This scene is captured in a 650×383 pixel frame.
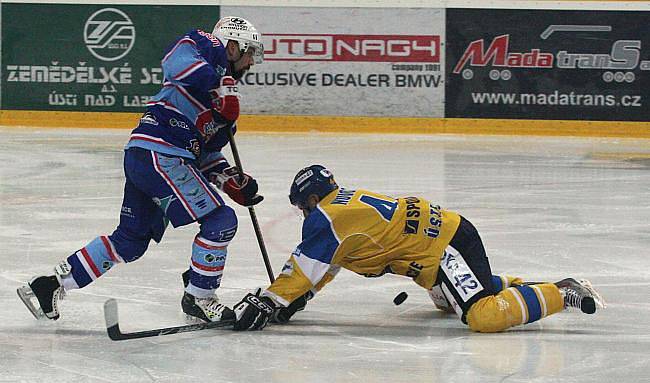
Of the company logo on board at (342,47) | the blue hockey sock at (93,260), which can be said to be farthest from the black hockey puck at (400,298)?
the company logo on board at (342,47)

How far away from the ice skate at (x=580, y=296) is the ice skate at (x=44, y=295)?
2.04 metres

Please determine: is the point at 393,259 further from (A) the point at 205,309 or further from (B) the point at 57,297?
(B) the point at 57,297

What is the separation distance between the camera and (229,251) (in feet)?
23.0

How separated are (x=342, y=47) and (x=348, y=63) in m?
0.20

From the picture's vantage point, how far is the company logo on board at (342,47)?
585 inches

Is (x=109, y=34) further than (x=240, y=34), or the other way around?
(x=109, y=34)

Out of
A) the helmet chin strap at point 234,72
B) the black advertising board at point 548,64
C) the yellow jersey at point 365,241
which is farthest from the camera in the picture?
the black advertising board at point 548,64

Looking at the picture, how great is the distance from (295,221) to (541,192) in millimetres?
2422

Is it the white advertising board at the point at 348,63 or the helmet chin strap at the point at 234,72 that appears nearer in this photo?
the helmet chin strap at the point at 234,72

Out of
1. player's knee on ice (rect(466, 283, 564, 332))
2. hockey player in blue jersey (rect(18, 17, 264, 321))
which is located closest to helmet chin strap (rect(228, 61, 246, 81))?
hockey player in blue jersey (rect(18, 17, 264, 321))

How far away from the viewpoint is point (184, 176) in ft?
16.6

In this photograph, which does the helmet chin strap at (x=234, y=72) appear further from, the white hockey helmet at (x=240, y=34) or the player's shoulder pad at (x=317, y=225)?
the player's shoulder pad at (x=317, y=225)

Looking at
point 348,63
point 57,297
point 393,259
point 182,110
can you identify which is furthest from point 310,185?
point 348,63

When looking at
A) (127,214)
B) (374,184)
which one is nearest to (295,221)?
(374,184)
